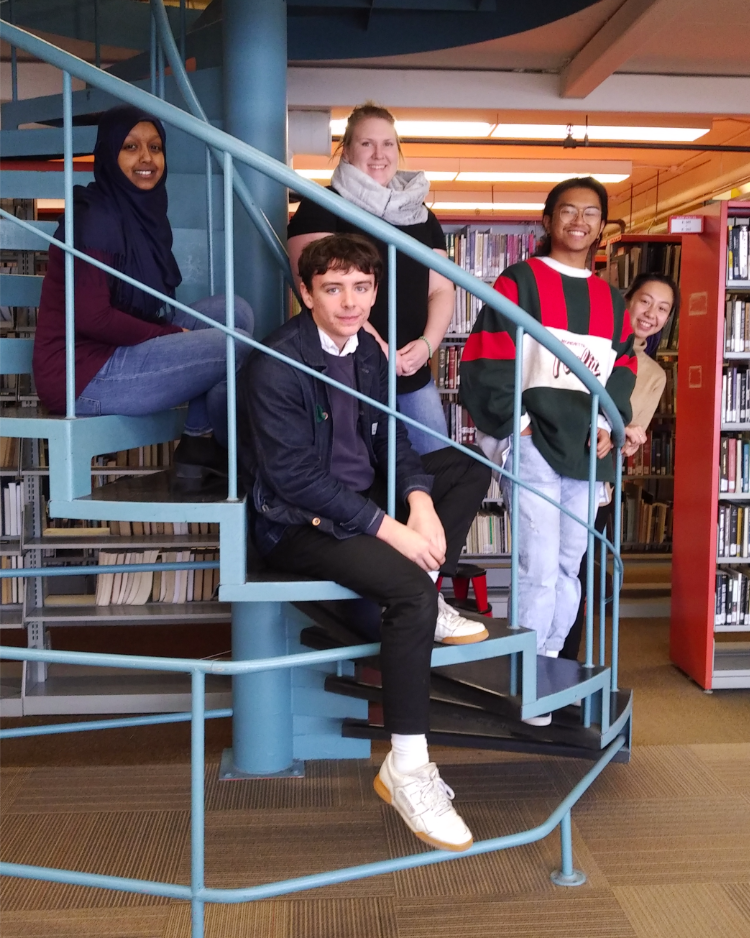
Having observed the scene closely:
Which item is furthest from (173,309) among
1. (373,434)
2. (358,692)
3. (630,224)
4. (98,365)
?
(630,224)

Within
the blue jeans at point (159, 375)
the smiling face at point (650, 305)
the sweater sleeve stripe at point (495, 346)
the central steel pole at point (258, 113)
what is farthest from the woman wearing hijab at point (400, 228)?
the smiling face at point (650, 305)

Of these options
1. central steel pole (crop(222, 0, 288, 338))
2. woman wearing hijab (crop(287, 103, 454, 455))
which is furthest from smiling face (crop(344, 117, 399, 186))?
central steel pole (crop(222, 0, 288, 338))

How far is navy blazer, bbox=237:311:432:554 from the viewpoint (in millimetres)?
1962

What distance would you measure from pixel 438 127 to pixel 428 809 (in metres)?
5.47

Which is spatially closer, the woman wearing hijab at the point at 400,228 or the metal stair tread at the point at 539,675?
the metal stair tread at the point at 539,675

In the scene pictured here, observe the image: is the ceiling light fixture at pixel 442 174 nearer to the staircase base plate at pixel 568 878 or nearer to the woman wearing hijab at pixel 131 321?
the woman wearing hijab at pixel 131 321

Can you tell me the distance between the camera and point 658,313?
3.50 metres

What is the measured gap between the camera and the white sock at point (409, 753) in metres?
1.94

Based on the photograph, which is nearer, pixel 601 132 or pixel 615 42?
pixel 615 42

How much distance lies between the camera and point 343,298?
2.03 meters

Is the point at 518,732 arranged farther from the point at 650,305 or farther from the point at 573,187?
the point at 650,305

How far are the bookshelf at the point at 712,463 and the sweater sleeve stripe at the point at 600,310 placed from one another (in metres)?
1.31

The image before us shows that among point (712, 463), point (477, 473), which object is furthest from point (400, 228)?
point (712, 463)

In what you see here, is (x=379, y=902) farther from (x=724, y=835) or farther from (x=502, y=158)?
(x=502, y=158)
